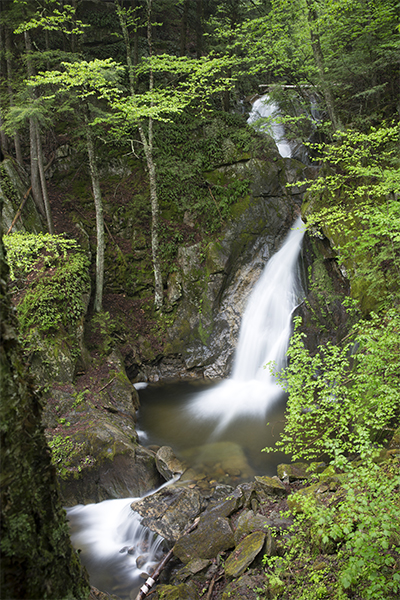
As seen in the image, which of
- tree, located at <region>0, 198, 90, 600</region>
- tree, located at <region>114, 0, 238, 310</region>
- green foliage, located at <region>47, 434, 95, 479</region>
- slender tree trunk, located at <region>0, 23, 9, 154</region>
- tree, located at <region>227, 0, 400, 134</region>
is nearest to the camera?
tree, located at <region>0, 198, 90, 600</region>

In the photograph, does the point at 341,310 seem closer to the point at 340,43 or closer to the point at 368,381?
the point at 368,381

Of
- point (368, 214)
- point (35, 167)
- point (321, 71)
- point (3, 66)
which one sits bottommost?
point (368, 214)

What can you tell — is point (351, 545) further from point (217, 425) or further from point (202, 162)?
point (202, 162)

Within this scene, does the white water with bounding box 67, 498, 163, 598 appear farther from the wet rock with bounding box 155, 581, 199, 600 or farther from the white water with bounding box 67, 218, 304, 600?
the wet rock with bounding box 155, 581, 199, 600

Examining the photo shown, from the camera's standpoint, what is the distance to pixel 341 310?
9.31m

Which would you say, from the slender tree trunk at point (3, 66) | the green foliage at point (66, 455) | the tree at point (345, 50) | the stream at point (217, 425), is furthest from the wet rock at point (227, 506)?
the slender tree trunk at point (3, 66)

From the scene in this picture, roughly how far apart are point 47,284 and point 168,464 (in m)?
5.48

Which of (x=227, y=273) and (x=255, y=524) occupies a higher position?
(x=227, y=273)

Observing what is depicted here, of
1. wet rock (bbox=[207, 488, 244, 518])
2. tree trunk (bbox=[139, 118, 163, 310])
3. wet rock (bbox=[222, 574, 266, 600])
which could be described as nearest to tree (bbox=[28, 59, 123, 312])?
tree trunk (bbox=[139, 118, 163, 310])

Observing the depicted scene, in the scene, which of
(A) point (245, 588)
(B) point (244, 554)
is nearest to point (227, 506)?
(B) point (244, 554)

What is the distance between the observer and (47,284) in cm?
857

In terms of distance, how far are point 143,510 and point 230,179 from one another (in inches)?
440

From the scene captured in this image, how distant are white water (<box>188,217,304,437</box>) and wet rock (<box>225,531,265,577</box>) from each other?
481 cm

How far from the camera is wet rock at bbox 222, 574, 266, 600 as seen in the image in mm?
3553
